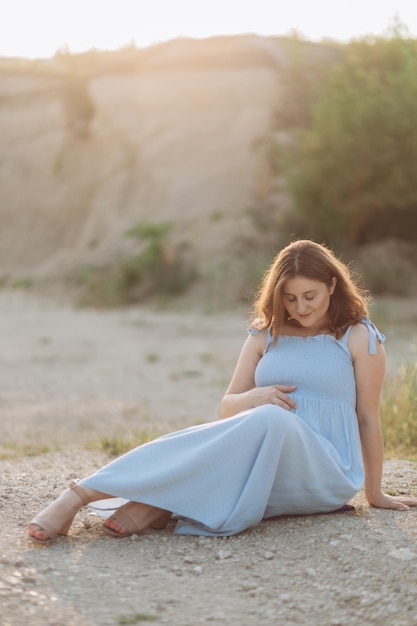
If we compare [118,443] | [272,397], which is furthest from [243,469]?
[118,443]

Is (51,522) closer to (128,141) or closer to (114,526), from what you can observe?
(114,526)

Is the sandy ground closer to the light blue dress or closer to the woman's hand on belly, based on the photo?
the light blue dress

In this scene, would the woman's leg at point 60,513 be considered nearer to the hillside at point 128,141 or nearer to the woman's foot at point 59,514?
the woman's foot at point 59,514

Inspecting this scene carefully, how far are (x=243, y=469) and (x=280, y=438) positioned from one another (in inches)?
8.1

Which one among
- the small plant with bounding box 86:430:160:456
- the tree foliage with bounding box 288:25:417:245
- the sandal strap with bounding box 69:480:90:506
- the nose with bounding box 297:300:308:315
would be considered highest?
the tree foliage with bounding box 288:25:417:245

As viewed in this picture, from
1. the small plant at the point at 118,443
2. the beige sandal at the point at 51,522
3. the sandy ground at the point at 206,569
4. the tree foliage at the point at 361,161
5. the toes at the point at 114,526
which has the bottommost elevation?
the small plant at the point at 118,443

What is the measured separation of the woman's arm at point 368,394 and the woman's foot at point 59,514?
3.82ft

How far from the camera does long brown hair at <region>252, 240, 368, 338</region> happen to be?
387cm

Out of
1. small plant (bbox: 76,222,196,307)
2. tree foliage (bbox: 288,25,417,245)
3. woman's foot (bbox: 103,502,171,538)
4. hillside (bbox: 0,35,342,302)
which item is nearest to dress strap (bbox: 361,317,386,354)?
woman's foot (bbox: 103,502,171,538)

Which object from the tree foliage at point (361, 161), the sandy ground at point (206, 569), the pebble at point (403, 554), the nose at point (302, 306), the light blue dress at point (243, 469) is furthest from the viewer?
the tree foliage at point (361, 161)

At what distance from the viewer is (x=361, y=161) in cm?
1802

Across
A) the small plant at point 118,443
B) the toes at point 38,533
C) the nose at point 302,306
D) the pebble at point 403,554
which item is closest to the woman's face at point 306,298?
the nose at point 302,306

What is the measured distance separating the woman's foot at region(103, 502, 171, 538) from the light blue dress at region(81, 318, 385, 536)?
11 centimetres

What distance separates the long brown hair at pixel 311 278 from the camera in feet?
12.7
